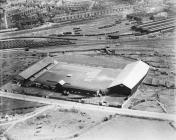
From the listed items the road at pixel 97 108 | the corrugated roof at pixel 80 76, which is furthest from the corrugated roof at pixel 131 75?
the road at pixel 97 108

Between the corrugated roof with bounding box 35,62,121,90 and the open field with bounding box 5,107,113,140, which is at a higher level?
the corrugated roof with bounding box 35,62,121,90

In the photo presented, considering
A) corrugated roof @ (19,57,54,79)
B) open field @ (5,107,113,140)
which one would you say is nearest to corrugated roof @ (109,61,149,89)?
open field @ (5,107,113,140)

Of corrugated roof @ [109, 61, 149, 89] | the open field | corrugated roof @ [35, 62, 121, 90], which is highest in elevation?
corrugated roof @ [109, 61, 149, 89]

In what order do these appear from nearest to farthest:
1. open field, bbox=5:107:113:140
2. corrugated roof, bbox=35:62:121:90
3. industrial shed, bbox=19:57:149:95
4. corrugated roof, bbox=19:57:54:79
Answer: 1. open field, bbox=5:107:113:140
2. industrial shed, bbox=19:57:149:95
3. corrugated roof, bbox=35:62:121:90
4. corrugated roof, bbox=19:57:54:79

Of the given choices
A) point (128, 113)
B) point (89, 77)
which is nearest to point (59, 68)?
point (89, 77)

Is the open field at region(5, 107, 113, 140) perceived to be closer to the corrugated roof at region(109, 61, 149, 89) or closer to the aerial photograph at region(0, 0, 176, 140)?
the aerial photograph at region(0, 0, 176, 140)

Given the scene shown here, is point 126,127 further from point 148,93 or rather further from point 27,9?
point 27,9
